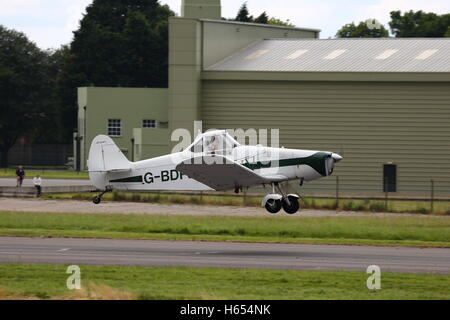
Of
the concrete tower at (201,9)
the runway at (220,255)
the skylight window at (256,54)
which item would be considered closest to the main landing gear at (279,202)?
the runway at (220,255)

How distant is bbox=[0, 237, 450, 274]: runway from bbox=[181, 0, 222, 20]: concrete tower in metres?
33.3

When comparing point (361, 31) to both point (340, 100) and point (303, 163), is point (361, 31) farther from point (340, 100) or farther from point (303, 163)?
point (303, 163)

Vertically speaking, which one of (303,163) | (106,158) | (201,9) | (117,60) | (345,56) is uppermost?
(117,60)

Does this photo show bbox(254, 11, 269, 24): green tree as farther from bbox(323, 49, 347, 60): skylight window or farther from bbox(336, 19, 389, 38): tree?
bbox(323, 49, 347, 60): skylight window

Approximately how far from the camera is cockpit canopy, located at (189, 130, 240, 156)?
30047 millimetres

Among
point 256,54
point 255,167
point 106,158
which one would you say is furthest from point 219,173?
point 256,54

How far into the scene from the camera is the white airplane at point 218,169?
30.3 m

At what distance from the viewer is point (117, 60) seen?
A: 99.7 metres

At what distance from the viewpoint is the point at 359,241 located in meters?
31.8

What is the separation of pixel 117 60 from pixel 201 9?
38.2 metres

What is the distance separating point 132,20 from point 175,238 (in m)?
73.2

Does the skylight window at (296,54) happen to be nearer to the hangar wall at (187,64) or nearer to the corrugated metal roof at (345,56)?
the corrugated metal roof at (345,56)
